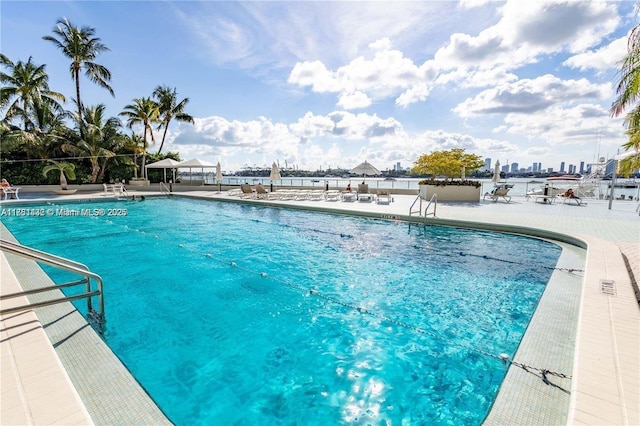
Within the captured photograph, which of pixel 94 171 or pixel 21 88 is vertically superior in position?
pixel 21 88

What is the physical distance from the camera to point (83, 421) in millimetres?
1698

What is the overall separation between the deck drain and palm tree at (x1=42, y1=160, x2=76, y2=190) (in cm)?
2165

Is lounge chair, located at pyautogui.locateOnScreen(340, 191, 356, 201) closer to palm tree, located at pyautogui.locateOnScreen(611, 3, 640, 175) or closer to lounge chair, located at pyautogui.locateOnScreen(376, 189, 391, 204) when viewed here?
lounge chair, located at pyautogui.locateOnScreen(376, 189, 391, 204)

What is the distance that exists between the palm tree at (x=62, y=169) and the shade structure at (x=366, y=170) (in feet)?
51.6

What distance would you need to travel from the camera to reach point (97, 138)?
18.0m

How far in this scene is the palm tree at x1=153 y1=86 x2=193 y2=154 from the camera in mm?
23750

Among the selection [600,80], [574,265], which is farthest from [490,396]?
[600,80]

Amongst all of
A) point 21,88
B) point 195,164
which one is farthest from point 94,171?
point 195,164

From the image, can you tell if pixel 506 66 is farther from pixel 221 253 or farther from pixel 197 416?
pixel 197 416

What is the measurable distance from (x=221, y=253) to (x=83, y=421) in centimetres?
517

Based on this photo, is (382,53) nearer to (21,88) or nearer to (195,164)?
(195,164)

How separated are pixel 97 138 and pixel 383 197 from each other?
56.9 feet

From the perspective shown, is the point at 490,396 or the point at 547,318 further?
the point at 547,318

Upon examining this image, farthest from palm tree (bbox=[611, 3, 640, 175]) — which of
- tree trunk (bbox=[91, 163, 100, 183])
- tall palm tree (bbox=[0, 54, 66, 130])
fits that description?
tall palm tree (bbox=[0, 54, 66, 130])
